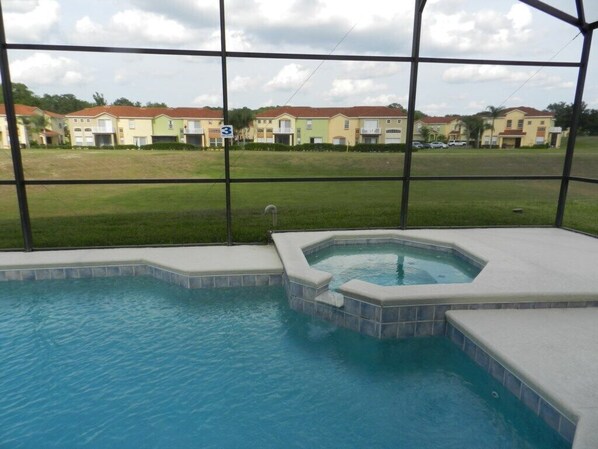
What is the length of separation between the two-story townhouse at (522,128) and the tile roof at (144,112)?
738 cm

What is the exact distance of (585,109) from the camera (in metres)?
7.17

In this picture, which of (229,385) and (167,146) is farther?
(167,146)

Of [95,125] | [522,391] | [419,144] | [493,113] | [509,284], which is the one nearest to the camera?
[522,391]

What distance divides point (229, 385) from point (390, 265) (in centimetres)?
319

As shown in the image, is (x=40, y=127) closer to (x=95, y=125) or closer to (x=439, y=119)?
(x=95, y=125)

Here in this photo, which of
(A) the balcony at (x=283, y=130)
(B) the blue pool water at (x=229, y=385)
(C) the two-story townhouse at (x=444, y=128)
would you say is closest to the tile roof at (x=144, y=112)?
(A) the balcony at (x=283, y=130)

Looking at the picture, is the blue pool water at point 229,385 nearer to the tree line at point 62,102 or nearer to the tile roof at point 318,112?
the tree line at point 62,102

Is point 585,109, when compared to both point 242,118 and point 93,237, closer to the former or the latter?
point 242,118

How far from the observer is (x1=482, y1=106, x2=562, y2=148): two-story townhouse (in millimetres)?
10021

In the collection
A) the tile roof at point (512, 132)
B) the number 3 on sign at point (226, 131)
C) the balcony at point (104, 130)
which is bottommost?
the number 3 on sign at point (226, 131)

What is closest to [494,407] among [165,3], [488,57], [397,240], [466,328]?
[466,328]

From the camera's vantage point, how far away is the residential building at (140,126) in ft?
24.4

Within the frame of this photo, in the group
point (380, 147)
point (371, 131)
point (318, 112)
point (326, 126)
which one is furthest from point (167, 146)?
point (380, 147)

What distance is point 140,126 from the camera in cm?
827
